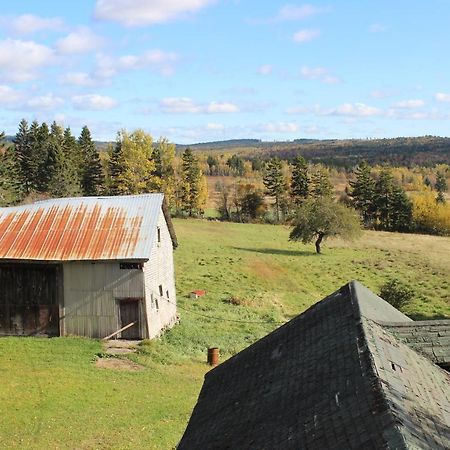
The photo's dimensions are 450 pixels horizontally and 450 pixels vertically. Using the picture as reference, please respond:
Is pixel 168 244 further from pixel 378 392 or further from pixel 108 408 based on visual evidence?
pixel 378 392

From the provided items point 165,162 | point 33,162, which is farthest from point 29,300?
point 165,162

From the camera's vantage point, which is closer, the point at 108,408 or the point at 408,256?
the point at 108,408

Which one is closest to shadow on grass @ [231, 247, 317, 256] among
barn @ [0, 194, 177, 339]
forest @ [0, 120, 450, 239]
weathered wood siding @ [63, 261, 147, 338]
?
forest @ [0, 120, 450, 239]

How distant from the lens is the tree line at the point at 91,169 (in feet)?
236

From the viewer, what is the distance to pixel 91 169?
86.6 metres

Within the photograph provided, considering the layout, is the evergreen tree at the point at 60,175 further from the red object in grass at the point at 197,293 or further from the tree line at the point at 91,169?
the red object in grass at the point at 197,293

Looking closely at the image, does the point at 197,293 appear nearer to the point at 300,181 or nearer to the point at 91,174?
the point at 91,174

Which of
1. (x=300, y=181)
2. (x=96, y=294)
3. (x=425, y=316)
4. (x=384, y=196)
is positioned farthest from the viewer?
(x=300, y=181)

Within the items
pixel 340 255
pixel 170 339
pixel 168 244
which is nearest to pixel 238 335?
pixel 170 339

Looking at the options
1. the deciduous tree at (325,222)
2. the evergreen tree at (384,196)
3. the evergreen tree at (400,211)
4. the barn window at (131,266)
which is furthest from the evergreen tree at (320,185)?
the barn window at (131,266)

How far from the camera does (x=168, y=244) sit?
111 feet

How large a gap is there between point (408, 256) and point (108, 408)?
5009cm

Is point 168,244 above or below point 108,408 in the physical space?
above

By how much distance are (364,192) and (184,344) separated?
65.9 metres
